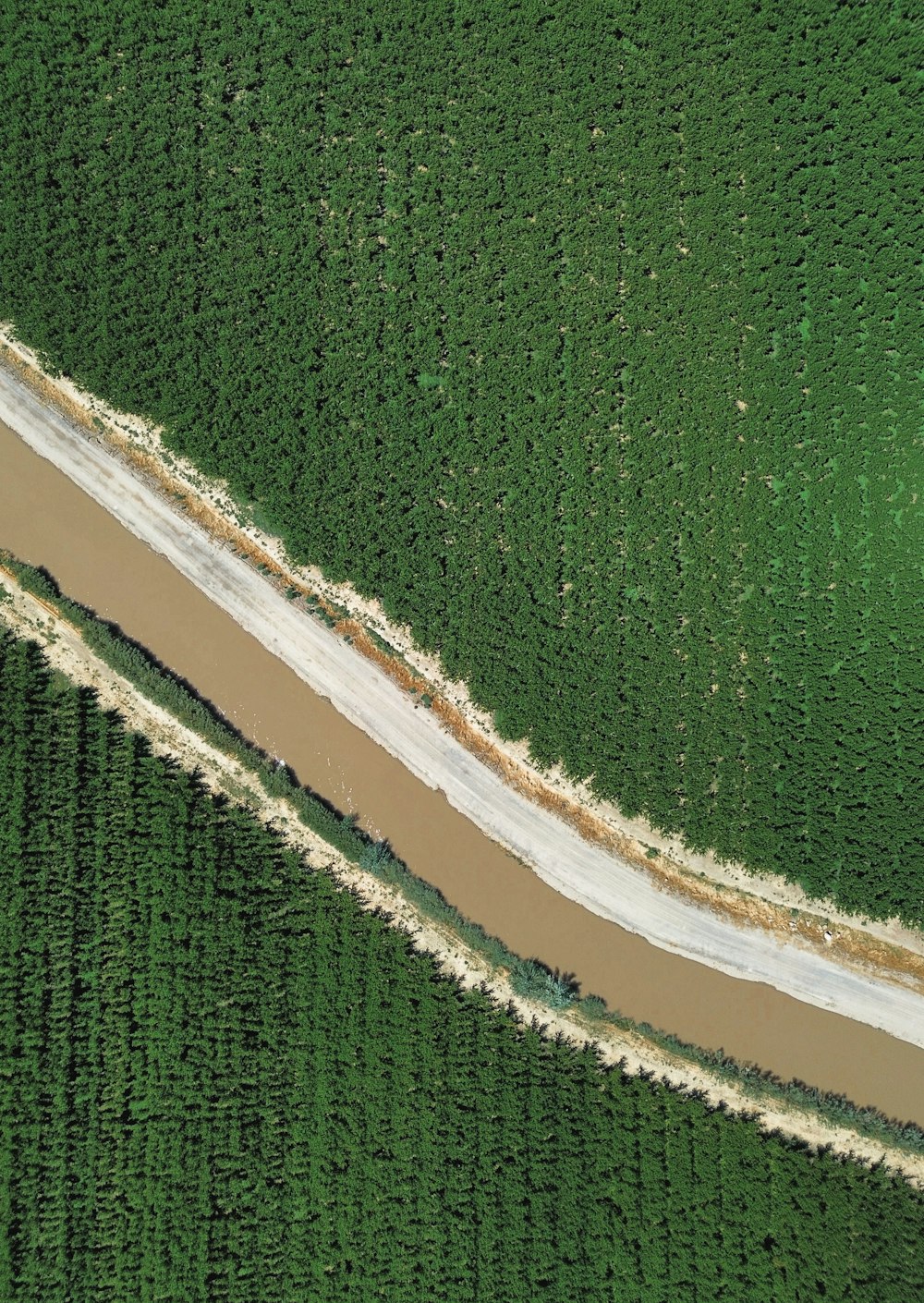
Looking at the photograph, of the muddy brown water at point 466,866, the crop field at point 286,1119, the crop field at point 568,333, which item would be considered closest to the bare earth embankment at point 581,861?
the muddy brown water at point 466,866

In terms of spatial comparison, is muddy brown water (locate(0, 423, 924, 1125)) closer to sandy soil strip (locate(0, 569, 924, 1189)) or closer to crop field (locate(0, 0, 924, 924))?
sandy soil strip (locate(0, 569, 924, 1189))

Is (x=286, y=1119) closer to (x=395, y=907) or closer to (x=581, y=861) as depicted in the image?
(x=395, y=907)

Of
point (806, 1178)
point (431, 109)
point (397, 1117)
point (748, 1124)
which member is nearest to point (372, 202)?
point (431, 109)

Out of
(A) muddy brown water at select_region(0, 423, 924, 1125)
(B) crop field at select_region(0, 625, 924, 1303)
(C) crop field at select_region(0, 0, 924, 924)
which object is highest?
(C) crop field at select_region(0, 0, 924, 924)

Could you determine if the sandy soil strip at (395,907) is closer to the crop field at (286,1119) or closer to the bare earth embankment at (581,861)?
the crop field at (286,1119)

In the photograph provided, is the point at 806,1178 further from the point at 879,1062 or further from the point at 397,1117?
the point at 397,1117

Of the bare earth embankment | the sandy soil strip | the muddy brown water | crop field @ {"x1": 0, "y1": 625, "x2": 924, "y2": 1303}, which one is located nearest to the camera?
crop field @ {"x1": 0, "y1": 625, "x2": 924, "y2": 1303}

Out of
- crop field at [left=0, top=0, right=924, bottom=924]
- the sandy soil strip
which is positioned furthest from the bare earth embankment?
the sandy soil strip

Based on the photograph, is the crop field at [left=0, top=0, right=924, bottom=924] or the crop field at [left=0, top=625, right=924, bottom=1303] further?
the crop field at [left=0, top=0, right=924, bottom=924]

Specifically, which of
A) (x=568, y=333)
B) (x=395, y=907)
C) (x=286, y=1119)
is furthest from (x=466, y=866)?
(x=568, y=333)
